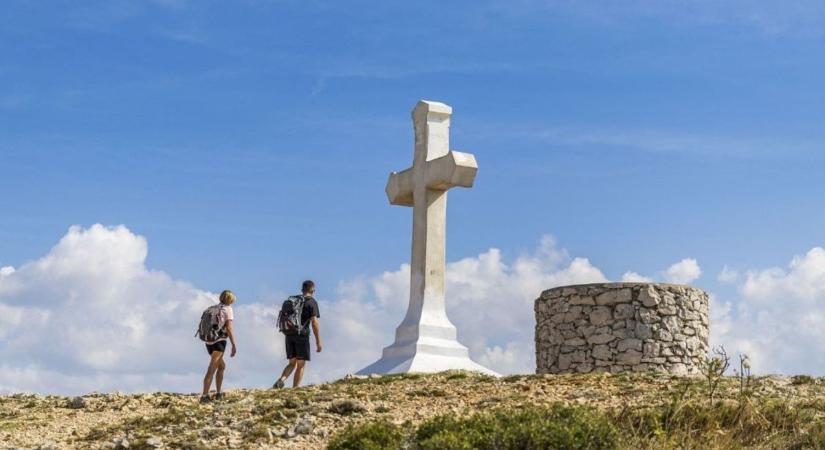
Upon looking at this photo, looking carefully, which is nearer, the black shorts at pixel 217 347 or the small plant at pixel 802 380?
the small plant at pixel 802 380

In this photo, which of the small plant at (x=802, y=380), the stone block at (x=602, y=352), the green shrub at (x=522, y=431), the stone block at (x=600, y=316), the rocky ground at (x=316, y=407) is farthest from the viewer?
the stone block at (x=600, y=316)

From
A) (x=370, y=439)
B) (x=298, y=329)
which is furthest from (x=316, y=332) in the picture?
(x=370, y=439)

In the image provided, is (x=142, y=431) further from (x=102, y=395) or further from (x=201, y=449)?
(x=102, y=395)

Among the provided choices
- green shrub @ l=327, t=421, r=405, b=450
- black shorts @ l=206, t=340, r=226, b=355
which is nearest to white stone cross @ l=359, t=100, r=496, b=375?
black shorts @ l=206, t=340, r=226, b=355

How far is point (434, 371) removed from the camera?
17000 mm

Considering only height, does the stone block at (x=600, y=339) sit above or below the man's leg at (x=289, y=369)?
above

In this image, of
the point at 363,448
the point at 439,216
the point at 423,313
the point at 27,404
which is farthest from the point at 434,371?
the point at 363,448

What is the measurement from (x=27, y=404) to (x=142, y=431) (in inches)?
221

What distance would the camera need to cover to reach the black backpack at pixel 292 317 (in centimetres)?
1609

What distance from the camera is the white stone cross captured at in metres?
17.5

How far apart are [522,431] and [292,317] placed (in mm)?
7526

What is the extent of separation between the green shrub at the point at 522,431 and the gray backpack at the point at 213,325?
5.60 meters

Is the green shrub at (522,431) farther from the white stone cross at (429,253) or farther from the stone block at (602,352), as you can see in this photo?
the stone block at (602,352)

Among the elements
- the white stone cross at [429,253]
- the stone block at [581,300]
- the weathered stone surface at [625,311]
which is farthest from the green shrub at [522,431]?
the stone block at [581,300]
